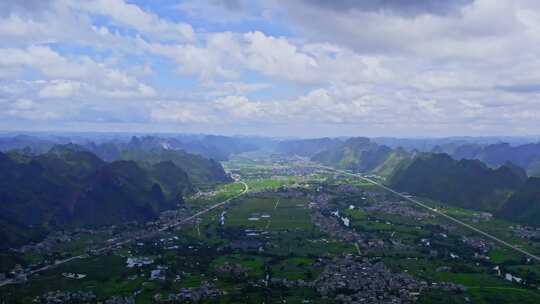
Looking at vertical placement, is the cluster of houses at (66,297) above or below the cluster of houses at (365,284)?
below

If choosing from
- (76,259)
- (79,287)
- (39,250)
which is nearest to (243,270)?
(79,287)

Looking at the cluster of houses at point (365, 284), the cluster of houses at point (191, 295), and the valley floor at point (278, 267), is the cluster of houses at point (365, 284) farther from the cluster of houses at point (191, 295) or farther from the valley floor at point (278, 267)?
the cluster of houses at point (191, 295)

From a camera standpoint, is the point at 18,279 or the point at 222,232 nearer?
the point at 18,279

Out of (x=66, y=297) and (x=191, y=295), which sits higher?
(x=191, y=295)

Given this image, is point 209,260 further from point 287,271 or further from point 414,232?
point 414,232

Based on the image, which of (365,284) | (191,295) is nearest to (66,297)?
(191,295)

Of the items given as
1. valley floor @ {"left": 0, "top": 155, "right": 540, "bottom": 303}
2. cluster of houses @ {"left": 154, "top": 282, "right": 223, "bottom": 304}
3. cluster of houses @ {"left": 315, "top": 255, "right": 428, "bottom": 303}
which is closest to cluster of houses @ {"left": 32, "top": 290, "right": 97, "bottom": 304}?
valley floor @ {"left": 0, "top": 155, "right": 540, "bottom": 303}

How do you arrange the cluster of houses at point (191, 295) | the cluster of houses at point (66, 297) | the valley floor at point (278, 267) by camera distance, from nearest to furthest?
1. the cluster of houses at point (66, 297)
2. the cluster of houses at point (191, 295)
3. the valley floor at point (278, 267)

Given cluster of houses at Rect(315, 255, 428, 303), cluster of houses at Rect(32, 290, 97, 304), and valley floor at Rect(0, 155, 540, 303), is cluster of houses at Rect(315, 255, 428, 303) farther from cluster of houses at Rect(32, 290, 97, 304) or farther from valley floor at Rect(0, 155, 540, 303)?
cluster of houses at Rect(32, 290, 97, 304)

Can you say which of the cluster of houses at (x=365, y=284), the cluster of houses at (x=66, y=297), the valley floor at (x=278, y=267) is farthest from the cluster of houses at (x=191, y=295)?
the cluster of houses at (x=365, y=284)

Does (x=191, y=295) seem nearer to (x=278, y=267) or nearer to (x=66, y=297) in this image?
(x=66, y=297)

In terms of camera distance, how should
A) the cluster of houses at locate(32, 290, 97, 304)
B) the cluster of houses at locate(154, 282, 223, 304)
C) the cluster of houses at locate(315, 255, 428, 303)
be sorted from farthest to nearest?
the cluster of houses at locate(315, 255, 428, 303), the cluster of houses at locate(154, 282, 223, 304), the cluster of houses at locate(32, 290, 97, 304)
